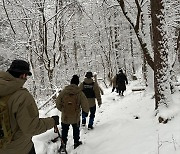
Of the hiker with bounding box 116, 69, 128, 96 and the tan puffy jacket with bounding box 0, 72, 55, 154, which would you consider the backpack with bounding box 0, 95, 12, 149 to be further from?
the hiker with bounding box 116, 69, 128, 96

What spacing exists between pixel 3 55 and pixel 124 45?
17003 mm

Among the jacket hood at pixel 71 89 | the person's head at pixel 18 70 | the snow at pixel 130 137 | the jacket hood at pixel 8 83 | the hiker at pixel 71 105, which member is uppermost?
the person's head at pixel 18 70

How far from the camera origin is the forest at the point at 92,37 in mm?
8680

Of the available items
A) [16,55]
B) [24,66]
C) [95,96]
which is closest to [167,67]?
[95,96]

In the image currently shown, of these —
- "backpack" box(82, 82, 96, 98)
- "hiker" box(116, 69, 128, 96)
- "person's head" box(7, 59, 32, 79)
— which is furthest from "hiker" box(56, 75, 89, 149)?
"hiker" box(116, 69, 128, 96)

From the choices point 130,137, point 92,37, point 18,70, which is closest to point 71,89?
point 130,137

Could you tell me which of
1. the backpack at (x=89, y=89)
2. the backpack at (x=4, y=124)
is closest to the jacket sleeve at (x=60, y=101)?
the backpack at (x=89, y=89)

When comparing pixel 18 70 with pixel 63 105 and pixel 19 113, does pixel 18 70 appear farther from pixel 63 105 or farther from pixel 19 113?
pixel 63 105

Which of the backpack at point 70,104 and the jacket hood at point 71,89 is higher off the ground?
the jacket hood at point 71,89

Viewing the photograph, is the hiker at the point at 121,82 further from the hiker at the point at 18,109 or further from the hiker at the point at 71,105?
the hiker at the point at 18,109

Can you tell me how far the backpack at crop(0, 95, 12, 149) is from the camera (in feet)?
12.9

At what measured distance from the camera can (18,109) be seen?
397 centimetres

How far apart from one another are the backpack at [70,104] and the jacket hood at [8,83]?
352cm

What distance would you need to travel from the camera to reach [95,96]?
9781mm
